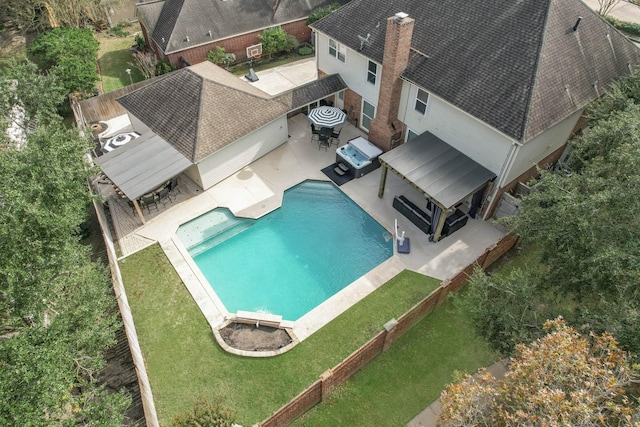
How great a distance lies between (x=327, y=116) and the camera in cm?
2597

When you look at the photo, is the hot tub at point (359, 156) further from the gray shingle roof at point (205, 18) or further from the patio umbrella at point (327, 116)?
the gray shingle roof at point (205, 18)

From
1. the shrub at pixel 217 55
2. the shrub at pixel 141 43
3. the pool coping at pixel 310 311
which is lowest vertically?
the pool coping at pixel 310 311

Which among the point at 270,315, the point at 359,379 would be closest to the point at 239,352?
the point at 270,315

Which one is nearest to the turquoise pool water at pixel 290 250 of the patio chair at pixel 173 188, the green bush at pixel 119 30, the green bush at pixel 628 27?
the patio chair at pixel 173 188

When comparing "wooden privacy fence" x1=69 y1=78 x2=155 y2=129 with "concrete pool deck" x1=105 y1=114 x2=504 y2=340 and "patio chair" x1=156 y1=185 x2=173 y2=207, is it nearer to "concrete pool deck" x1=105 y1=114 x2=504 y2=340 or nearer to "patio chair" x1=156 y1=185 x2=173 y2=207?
"patio chair" x1=156 y1=185 x2=173 y2=207

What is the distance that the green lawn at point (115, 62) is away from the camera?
33.6m

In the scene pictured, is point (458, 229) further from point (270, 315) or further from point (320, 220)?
point (270, 315)

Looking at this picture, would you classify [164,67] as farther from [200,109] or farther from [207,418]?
[207,418]

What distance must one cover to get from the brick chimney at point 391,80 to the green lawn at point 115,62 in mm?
22460

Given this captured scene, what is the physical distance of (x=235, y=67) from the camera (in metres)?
35.5

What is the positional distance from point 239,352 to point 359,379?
16.8 feet

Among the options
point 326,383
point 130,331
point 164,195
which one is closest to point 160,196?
point 164,195

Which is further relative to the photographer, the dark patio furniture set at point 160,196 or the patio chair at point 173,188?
the patio chair at point 173,188

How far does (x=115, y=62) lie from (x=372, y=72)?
2550 cm
